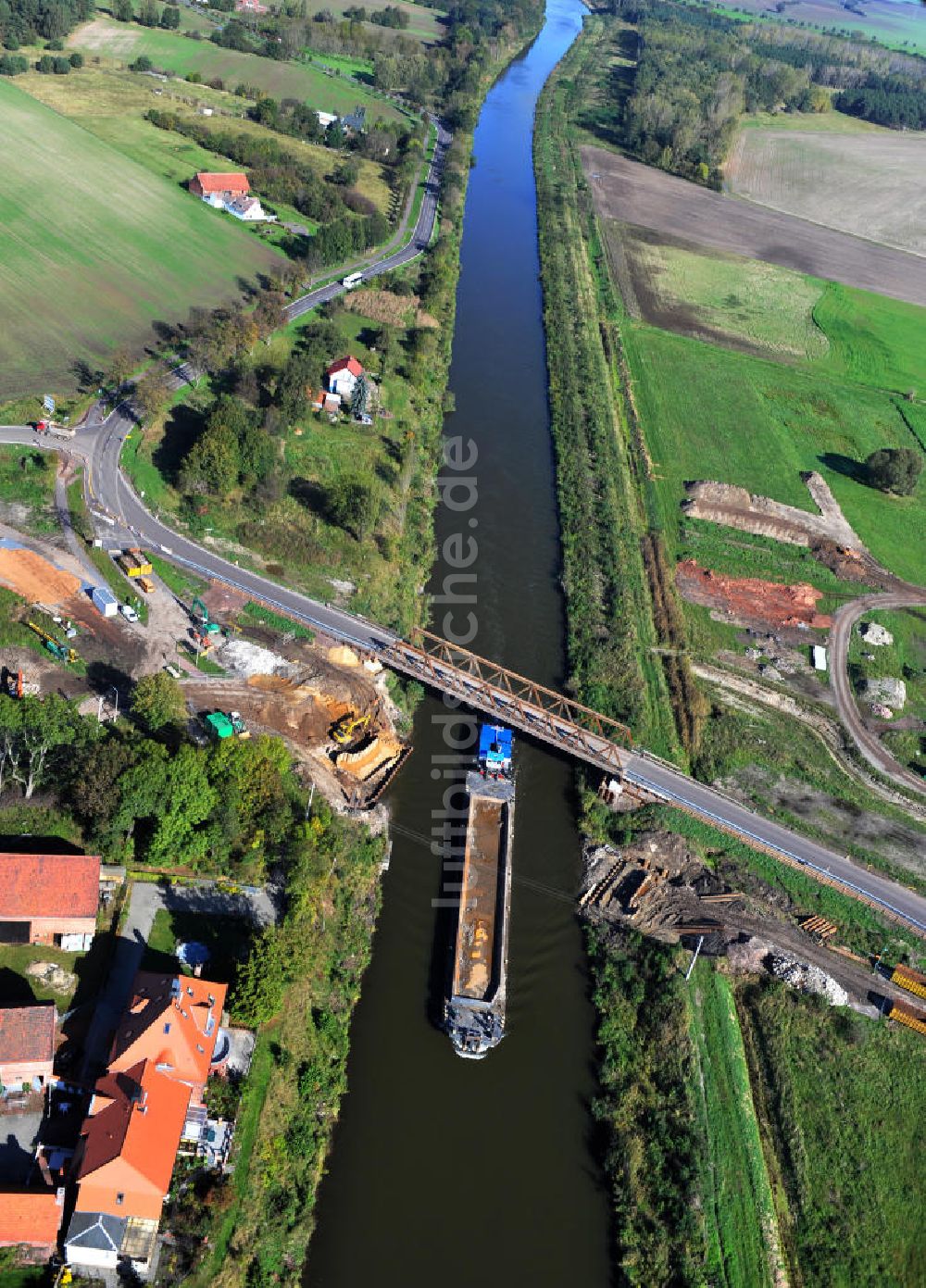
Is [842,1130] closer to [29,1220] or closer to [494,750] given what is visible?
[494,750]

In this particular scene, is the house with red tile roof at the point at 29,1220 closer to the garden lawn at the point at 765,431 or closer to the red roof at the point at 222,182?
the garden lawn at the point at 765,431

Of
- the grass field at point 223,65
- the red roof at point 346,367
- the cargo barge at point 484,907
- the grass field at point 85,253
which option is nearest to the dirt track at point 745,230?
the grass field at point 223,65

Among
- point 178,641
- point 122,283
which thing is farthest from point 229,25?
point 178,641

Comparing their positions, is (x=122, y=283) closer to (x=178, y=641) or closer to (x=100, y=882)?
(x=178, y=641)

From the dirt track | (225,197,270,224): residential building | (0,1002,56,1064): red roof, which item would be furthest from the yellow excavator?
the dirt track

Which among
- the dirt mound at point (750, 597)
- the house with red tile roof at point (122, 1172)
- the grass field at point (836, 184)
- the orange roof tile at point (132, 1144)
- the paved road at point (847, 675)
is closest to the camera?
the house with red tile roof at point (122, 1172)

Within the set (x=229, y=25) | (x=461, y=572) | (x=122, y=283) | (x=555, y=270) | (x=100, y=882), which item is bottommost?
(x=100, y=882)

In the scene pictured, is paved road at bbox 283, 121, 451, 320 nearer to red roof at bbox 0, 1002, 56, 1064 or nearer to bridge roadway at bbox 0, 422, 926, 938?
bridge roadway at bbox 0, 422, 926, 938
